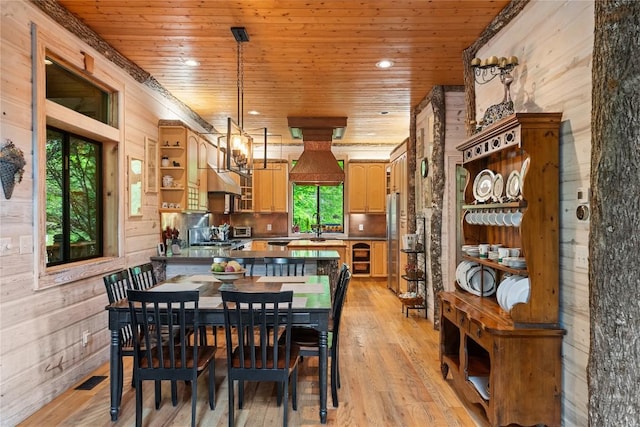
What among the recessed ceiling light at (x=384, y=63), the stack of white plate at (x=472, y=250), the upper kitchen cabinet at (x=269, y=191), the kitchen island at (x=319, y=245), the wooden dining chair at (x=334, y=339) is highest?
the recessed ceiling light at (x=384, y=63)

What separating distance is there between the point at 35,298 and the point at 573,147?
143 inches

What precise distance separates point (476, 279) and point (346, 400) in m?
1.41

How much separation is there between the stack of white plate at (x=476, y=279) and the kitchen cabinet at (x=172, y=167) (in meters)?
3.55

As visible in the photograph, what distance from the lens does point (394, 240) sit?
717cm

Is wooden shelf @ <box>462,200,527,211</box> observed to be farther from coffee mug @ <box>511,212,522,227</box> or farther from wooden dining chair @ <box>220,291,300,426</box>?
wooden dining chair @ <box>220,291,300,426</box>

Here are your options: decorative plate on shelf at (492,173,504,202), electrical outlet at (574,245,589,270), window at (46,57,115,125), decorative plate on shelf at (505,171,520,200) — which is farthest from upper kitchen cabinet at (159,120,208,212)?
electrical outlet at (574,245,589,270)

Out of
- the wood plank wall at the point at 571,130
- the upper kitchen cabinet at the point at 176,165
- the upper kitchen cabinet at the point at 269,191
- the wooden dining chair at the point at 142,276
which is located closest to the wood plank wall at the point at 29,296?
the wooden dining chair at the point at 142,276

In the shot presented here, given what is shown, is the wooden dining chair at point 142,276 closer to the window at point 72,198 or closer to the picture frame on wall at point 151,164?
the window at point 72,198

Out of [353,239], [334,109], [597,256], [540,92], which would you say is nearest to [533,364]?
[597,256]

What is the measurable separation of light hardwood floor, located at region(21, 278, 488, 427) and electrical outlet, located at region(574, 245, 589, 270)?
48.8 inches

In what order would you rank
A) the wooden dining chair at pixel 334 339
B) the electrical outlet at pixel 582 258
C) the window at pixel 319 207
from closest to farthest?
the electrical outlet at pixel 582 258, the wooden dining chair at pixel 334 339, the window at pixel 319 207

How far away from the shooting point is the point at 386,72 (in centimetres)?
448

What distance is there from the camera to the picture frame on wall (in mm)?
4730

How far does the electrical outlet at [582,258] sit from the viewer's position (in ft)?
7.46
